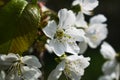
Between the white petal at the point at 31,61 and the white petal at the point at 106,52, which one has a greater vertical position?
the white petal at the point at 106,52

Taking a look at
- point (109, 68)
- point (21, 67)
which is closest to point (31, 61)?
point (21, 67)

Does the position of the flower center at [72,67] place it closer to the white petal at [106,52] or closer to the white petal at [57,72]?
the white petal at [57,72]

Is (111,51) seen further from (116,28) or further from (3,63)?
(116,28)

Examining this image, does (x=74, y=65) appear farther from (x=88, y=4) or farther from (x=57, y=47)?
(x=88, y=4)

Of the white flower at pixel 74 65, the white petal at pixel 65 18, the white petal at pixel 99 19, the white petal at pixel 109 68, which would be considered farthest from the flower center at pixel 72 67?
the white petal at pixel 109 68

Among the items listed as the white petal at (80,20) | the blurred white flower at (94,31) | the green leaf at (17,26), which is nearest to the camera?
the green leaf at (17,26)

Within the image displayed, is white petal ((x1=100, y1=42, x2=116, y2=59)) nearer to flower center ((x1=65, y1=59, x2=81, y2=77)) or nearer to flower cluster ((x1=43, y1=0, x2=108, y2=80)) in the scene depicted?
flower cluster ((x1=43, y1=0, x2=108, y2=80))
